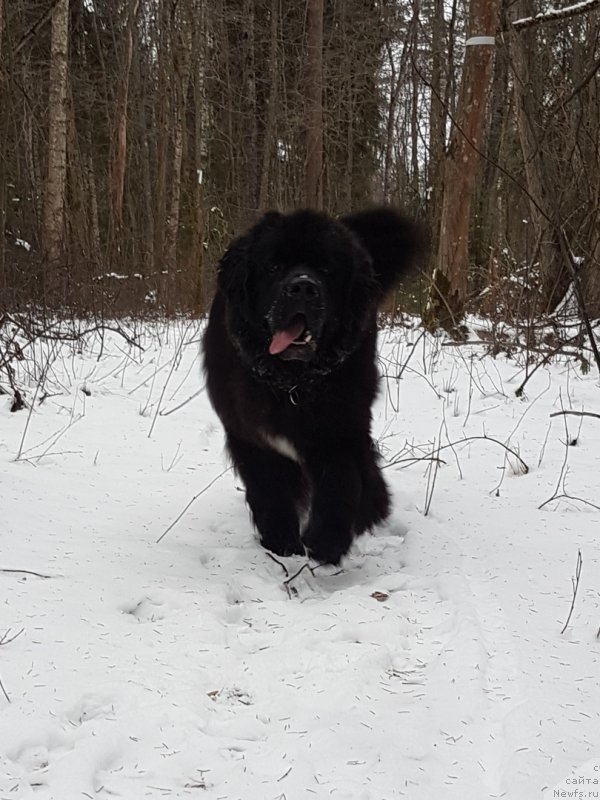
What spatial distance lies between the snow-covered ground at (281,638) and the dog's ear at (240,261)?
980 millimetres

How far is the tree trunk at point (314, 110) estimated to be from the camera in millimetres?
12406

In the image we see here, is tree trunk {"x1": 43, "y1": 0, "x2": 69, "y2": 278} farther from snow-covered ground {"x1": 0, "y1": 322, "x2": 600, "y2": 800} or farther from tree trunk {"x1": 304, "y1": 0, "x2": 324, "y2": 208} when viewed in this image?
snow-covered ground {"x1": 0, "y1": 322, "x2": 600, "y2": 800}

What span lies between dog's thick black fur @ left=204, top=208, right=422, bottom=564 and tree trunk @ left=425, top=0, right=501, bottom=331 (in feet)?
16.8

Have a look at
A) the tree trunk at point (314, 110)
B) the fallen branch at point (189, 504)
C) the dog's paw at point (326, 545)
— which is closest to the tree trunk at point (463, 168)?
the tree trunk at point (314, 110)

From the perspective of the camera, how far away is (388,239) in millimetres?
3070

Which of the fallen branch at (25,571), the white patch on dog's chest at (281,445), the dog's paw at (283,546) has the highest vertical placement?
the white patch on dog's chest at (281,445)

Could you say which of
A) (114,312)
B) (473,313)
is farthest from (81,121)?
(473,313)

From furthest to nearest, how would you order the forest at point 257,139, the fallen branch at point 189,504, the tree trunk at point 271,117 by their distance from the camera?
the tree trunk at point 271,117
the forest at point 257,139
the fallen branch at point 189,504

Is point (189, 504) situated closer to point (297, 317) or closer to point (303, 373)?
point (303, 373)

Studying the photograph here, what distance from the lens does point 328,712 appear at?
153 cm

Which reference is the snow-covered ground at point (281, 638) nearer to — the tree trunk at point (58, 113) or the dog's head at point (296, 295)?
the dog's head at point (296, 295)

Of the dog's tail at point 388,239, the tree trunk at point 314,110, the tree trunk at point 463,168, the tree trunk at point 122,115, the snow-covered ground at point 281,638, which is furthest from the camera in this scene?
the tree trunk at point 122,115

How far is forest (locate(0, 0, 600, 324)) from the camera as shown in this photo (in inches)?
274

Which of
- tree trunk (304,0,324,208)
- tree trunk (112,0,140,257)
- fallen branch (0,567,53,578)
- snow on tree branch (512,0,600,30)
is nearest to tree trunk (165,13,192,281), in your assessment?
tree trunk (112,0,140,257)
